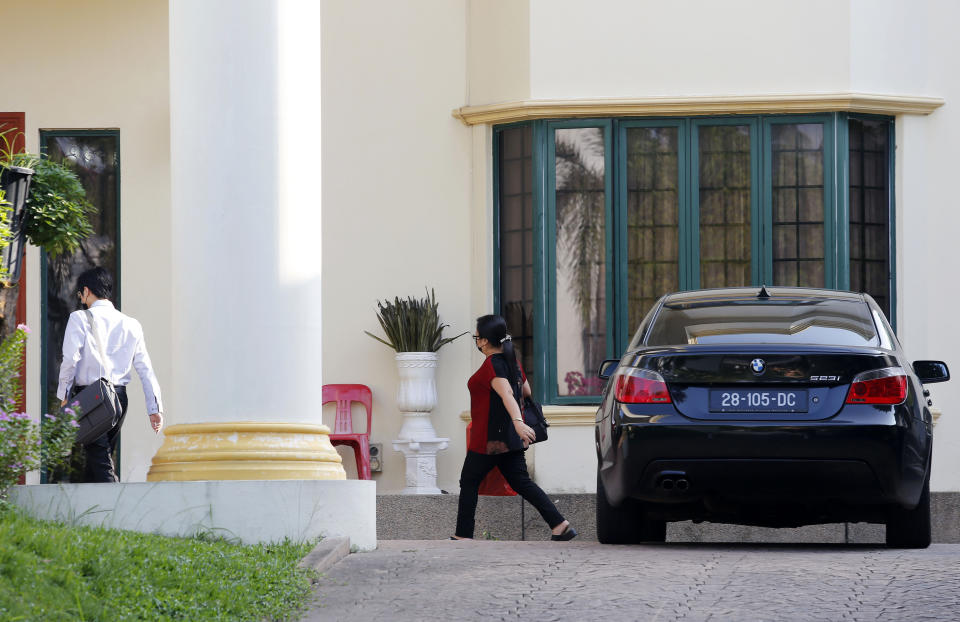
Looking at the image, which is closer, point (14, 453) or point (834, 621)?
point (834, 621)

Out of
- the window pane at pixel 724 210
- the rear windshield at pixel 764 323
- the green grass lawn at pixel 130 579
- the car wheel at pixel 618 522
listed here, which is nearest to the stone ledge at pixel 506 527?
the window pane at pixel 724 210

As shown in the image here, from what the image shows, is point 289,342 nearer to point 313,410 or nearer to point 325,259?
point 313,410

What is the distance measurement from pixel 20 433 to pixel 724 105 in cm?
799

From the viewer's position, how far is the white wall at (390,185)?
1498cm

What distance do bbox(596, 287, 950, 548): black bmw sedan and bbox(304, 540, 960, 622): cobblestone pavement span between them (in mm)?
292

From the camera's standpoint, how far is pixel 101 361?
10.0m

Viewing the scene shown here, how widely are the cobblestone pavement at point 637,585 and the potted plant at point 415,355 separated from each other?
560cm

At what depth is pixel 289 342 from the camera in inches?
365

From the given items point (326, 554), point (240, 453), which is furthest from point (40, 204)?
point (326, 554)

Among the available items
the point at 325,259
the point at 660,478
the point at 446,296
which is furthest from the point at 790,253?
the point at 660,478

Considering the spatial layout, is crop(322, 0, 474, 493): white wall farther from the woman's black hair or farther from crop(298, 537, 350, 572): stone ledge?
crop(298, 537, 350, 572): stone ledge

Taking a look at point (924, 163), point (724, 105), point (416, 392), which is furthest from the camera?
point (416, 392)

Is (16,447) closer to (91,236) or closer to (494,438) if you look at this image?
(494,438)

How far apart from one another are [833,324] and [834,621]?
10.5ft
